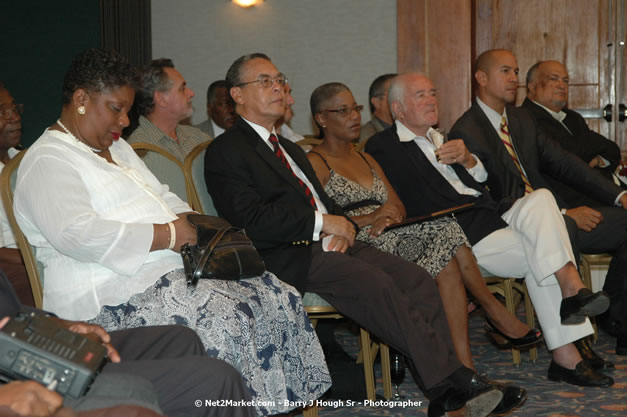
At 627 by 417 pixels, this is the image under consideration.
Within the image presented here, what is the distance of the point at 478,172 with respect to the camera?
3.94m

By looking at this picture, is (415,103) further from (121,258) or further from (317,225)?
(121,258)

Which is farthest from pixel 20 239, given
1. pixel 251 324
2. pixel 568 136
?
pixel 568 136

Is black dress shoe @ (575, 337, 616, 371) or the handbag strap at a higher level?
the handbag strap

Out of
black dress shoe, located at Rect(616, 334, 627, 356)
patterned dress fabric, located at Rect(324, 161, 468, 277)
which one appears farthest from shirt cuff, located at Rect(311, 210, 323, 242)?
black dress shoe, located at Rect(616, 334, 627, 356)

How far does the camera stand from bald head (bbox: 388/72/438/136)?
3907 millimetres

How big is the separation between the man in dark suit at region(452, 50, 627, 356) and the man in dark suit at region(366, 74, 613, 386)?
0.19m

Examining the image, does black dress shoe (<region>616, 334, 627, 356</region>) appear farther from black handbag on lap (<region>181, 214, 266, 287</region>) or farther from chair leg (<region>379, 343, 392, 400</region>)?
black handbag on lap (<region>181, 214, 266, 287</region>)

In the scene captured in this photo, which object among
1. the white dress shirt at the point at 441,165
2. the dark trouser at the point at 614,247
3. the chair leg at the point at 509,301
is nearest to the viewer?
the chair leg at the point at 509,301

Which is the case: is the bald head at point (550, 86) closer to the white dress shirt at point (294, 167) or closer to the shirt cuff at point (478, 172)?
the shirt cuff at point (478, 172)

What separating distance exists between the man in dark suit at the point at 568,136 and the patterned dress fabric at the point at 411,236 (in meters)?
1.14

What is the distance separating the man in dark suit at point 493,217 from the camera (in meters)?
3.39

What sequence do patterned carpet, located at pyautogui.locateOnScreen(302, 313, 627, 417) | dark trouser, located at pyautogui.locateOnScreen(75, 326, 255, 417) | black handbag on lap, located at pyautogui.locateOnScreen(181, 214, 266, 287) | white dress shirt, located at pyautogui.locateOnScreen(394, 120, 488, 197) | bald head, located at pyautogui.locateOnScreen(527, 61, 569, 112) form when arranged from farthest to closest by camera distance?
bald head, located at pyautogui.locateOnScreen(527, 61, 569, 112), white dress shirt, located at pyautogui.locateOnScreen(394, 120, 488, 197), patterned carpet, located at pyautogui.locateOnScreen(302, 313, 627, 417), black handbag on lap, located at pyautogui.locateOnScreen(181, 214, 266, 287), dark trouser, located at pyautogui.locateOnScreen(75, 326, 255, 417)

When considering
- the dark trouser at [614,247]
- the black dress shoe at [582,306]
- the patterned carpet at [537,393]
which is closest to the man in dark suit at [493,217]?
the black dress shoe at [582,306]

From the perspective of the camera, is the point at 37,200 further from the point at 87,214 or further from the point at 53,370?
the point at 53,370
